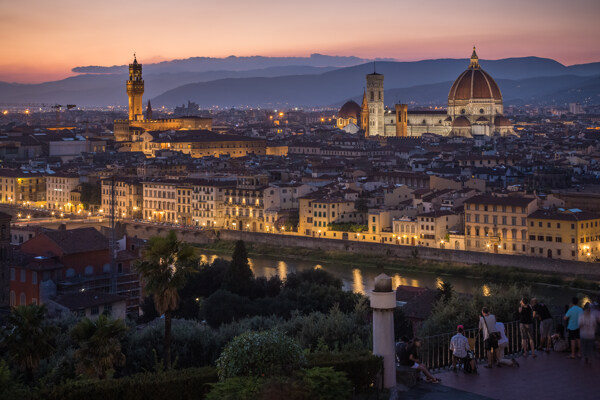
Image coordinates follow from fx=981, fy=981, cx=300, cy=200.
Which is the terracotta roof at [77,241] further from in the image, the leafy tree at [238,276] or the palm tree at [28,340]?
the palm tree at [28,340]

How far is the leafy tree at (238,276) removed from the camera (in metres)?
16.8

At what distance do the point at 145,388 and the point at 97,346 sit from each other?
157cm

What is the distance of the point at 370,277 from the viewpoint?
21453 millimetres

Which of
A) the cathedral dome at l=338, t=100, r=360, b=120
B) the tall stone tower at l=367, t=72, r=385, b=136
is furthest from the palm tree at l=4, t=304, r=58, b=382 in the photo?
the cathedral dome at l=338, t=100, r=360, b=120

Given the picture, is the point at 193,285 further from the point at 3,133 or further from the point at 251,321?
the point at 3,133

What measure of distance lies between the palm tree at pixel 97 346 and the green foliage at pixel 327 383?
7.16ft

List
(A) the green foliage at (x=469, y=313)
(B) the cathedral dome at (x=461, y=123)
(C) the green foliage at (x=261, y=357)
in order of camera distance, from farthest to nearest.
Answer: (B) the cathedral dome at (x=461, y=123)
(A) the green foliage at (x=469, y=313)
(C) the green foliage at (x=261, y=357)

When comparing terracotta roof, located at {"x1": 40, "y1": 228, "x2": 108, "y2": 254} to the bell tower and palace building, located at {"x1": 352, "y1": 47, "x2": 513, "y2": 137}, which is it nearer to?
palace building, located at {"x1": 352, "y1": 47, "x2": 513, "y2": 137}

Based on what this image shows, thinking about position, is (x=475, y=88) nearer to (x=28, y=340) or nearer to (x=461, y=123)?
(x=461, y=123)

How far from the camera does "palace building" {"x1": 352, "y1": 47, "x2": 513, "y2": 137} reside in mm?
63969

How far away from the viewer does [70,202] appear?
3625cm

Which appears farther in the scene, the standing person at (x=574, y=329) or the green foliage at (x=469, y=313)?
the green foliage at (x=469, y=313)

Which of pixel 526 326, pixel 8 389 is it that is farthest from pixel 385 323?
pixel 8 389

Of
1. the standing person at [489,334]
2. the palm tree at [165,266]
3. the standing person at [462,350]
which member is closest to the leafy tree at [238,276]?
the palm tree at [165,266]
